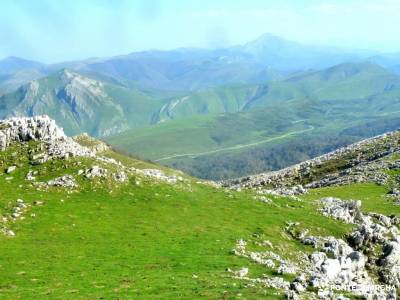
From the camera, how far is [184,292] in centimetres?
3825

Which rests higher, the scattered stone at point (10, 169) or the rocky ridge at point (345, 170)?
the scattered stone at point (10, 169)

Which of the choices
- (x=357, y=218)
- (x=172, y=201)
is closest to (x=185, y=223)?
(x=172, y=201)

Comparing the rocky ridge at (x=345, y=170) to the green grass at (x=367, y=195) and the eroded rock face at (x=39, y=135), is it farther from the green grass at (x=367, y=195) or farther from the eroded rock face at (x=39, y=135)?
the eroded rock face at (x=39, y=135)

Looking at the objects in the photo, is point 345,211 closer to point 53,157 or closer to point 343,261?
point 343,261

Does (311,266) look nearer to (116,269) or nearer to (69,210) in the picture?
(116,269)

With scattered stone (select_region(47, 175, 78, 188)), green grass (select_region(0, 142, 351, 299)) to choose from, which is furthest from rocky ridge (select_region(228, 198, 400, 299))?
scattered stone (select_region(47, 175, 78, 188))

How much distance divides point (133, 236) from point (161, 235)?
10.1 feet

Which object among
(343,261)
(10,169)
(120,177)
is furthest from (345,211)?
(10,169)

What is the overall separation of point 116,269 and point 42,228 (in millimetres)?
13249

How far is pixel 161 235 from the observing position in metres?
54.5

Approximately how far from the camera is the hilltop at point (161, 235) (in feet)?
134

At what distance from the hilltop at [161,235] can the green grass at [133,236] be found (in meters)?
0.13

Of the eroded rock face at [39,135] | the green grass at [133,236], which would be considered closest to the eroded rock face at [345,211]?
the green grass at [133,236]

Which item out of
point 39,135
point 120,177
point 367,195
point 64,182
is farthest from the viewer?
point 367,195
